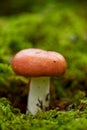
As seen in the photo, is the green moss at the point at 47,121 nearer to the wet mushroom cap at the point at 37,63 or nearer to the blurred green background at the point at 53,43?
the wet mushroom cap at the point at 37,63

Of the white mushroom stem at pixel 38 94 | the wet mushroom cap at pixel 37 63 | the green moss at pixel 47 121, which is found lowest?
the green moss at pixel 47 121

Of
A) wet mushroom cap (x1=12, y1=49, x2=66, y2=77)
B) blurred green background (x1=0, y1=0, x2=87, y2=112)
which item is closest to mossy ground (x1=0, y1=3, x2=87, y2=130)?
blurred green background (x1=0, y1=0, x2=87, y2=112)

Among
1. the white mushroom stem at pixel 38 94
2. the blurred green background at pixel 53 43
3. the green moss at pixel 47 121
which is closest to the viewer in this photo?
the green moss at pixel 47 121

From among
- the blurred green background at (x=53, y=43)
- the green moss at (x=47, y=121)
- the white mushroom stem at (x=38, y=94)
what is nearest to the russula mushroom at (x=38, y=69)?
the white mushroom stem at (x=38, y=94)

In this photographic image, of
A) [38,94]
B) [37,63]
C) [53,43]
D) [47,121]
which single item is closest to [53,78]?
[38,94]

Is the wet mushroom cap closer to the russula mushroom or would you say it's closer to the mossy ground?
the russula mushroom

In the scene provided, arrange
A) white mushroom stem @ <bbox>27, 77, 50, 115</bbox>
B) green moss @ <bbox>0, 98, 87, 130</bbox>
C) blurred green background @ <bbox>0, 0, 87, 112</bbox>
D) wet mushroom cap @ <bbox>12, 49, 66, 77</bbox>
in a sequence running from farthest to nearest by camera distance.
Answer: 1. blurred green background @ <bbox>0, 0, 87, 112</bbox>
2. white mushroom stem @ <bbox>27, 77, 50, 115</bbox>
3. wet mushroom cap @ <bbox>12, 49, 66, 77</bbox>
4. green moss @ <bbox>0, 98, 87, 130</bbox>

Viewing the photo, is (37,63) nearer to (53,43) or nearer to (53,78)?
(53,78)

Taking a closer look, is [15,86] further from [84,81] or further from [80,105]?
[80,105]
